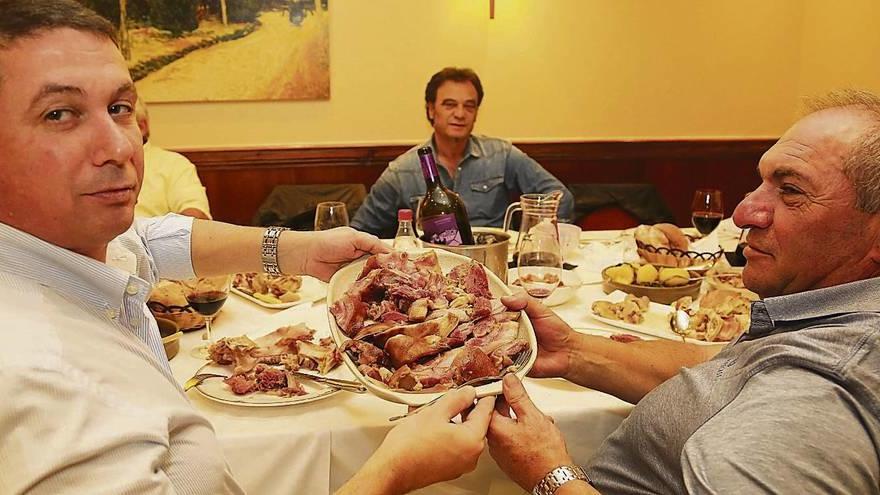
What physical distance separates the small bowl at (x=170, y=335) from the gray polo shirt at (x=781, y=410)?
1.12 metres

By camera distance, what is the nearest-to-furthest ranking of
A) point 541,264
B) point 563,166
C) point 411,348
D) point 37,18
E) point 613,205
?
point 37,18 < point 411,348 < point 541,264 < point 613,205 < point 563,166

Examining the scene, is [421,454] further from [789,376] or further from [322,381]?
[789,376]

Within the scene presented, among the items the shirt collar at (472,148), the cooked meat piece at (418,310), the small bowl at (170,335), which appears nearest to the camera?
the cooked meat piece at (418,310)

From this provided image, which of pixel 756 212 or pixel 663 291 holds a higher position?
pixel 756 212

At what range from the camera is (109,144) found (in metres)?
1.05

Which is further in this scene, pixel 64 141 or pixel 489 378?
pixel 489 378

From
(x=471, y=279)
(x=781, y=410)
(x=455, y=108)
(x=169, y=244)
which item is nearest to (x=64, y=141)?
(x=169, y=244)

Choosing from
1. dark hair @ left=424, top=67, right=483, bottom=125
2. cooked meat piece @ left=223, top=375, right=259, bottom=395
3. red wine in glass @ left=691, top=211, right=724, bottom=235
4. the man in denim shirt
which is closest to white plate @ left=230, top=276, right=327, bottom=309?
cooked meat piece @ left=223, top=375, right=259, bottom=395

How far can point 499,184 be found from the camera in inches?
154

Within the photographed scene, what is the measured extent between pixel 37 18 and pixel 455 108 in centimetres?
288

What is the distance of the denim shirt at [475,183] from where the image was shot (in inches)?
145

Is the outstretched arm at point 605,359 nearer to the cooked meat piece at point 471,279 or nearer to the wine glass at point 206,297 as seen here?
the cooked meat piece at point 471,279

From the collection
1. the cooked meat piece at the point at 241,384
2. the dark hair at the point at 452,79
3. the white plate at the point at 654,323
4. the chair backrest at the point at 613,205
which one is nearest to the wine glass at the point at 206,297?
the cooked meat piece at the point at 241,384

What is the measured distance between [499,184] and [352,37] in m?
1.45
